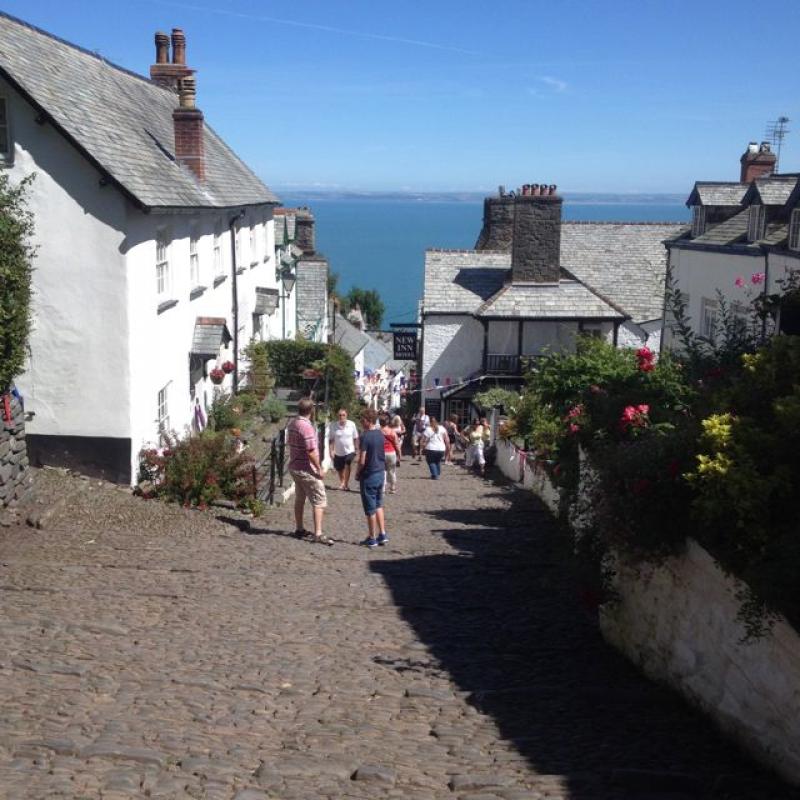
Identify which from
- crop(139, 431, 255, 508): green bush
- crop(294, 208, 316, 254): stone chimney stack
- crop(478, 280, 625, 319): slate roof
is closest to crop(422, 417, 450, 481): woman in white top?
crop(139, 431, 255, 508): green bush

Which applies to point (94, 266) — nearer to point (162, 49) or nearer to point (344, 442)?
point (344, 442)

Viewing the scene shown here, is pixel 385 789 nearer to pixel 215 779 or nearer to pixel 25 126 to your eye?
pixel 215 779

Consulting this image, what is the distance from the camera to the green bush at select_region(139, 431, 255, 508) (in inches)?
582

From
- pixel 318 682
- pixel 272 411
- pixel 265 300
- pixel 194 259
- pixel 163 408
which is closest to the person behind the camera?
pixel 318 682

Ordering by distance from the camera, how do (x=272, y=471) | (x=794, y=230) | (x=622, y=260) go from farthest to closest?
1. (x=622, y=260)
2. (x=794, y=230)
3. (x=272, y=471)

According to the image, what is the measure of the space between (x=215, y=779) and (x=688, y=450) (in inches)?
157

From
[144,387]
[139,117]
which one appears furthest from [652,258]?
[144,387]

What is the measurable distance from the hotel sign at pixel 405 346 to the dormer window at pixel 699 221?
14414 mm

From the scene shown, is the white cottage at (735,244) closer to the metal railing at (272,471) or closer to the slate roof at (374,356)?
the metal railing at (272,471)

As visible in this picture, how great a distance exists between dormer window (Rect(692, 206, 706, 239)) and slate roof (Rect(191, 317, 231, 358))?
12.3 meters

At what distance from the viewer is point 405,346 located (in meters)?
37.2

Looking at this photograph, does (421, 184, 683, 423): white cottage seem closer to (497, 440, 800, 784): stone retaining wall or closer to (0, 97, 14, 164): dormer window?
(0, 97, 14, 164): dormer window

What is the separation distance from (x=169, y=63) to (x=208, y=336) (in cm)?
1216

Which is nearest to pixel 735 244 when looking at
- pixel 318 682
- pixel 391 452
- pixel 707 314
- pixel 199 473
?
pixel 707 314
